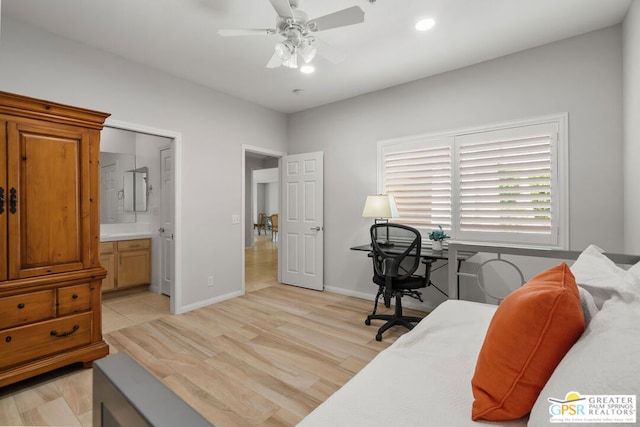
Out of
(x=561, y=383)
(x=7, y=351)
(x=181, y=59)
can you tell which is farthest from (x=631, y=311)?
(x=181, y=59)

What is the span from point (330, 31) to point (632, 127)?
8.18 ft

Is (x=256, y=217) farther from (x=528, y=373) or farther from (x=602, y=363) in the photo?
(x=602, y=363)

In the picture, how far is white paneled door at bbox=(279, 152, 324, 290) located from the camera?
4.56 metres

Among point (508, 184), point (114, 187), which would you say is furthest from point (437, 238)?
point (114, 187)

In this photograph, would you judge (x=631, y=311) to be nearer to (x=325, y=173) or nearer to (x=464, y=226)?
(x=464, y=226)

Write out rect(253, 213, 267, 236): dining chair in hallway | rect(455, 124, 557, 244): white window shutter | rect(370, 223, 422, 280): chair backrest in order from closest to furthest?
rect(370, 223, 422, 280): chair backrest, rect(455, 124, 557, 244): white window shutter, rect(253, 213, 267, 236): dining chair in hallway

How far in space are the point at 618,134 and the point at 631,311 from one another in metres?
2.70

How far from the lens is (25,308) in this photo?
6.91ft

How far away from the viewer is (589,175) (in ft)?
9.00

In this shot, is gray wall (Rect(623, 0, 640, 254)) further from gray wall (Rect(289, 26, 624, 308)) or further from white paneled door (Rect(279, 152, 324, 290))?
white paneled door (Rect(279, 152, 324, 290))

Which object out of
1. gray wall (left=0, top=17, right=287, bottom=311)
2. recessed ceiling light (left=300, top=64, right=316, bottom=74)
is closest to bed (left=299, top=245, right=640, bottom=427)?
recessed ceiling light (left=300, top=64, right=316, bottom=74)

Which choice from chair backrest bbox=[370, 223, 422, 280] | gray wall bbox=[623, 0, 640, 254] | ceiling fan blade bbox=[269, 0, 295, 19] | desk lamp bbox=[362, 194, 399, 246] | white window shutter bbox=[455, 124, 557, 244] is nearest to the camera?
ceiling fan blade bbox=[269, 0, 295, 19]

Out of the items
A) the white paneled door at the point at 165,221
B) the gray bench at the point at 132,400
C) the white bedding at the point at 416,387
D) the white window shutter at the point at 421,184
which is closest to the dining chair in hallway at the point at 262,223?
the white paneled door at the point at 165,221

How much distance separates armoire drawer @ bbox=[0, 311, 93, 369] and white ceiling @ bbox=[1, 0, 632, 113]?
7.81 feet
